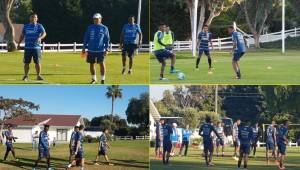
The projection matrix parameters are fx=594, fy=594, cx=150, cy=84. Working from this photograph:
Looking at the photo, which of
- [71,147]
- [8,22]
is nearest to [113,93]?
[71,147]

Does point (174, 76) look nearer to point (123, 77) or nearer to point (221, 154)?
point (123, 77)

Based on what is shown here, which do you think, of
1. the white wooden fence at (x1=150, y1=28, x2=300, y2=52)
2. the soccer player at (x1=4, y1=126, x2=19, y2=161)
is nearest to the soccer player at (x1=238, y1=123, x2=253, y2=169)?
the soccer player at (x1=4, y1=126, x2=19, y2=161)

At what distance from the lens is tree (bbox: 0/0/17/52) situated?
71.7 feet

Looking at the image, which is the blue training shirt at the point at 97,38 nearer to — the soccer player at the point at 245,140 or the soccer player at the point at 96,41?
the soccer player at the point at 96,41

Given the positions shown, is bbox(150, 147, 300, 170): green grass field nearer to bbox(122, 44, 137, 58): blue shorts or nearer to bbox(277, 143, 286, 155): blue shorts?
bbox(277, 143, 286, 155): blue shorts

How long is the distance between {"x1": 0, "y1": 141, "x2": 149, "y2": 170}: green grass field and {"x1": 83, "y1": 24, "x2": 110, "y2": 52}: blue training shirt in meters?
1.92

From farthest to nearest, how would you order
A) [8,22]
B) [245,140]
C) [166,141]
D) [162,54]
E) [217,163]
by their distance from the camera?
[8,22]
[162,54]
[217,163]
[166,141]
[245,140]

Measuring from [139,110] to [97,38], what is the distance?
5.50 ft

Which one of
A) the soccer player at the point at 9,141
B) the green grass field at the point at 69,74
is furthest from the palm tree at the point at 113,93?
the soccer player at the point at 9,141

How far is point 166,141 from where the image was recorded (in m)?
12.3

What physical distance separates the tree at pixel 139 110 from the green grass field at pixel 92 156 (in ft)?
1.36

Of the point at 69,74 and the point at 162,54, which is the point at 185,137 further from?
the point at 69,74

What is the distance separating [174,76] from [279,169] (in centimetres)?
329

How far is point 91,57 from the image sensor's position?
11.8 m
